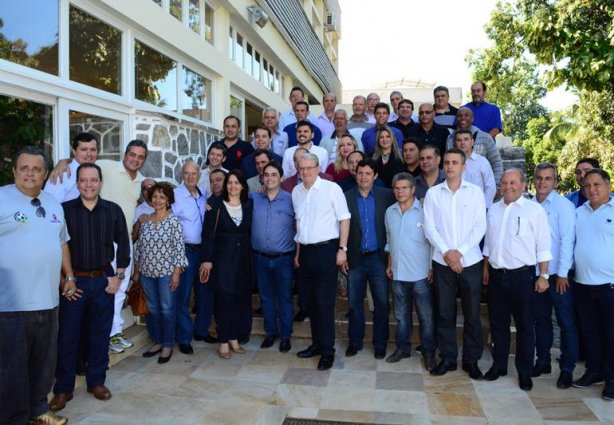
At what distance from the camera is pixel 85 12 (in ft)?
17.0

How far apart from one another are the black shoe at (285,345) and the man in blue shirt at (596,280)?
2627mm

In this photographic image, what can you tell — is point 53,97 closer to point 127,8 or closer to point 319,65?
point 127,8

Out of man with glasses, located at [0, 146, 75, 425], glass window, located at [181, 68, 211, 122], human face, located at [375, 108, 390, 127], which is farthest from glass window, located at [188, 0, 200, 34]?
man with glasses, located at [0, 146, 75, 425]

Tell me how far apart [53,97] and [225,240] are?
83.8 inches

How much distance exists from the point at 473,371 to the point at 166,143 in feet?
14.8

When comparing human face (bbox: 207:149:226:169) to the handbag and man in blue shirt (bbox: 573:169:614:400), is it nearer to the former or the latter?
the handbag

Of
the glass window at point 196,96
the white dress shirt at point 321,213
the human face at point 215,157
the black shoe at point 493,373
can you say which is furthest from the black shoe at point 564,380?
the glass window at point 196,96

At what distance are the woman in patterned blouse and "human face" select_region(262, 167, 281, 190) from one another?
90 centimetres

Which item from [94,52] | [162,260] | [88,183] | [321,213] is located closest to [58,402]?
[162,260]

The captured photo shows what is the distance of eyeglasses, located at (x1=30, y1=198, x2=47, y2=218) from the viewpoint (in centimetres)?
324

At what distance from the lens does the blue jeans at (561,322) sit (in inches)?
166

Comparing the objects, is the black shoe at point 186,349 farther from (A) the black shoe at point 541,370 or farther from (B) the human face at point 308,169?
(A) the black shoe at point 541,370

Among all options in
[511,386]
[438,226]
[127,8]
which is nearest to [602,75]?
[438,226]

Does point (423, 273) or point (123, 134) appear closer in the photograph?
point (423, 273)
